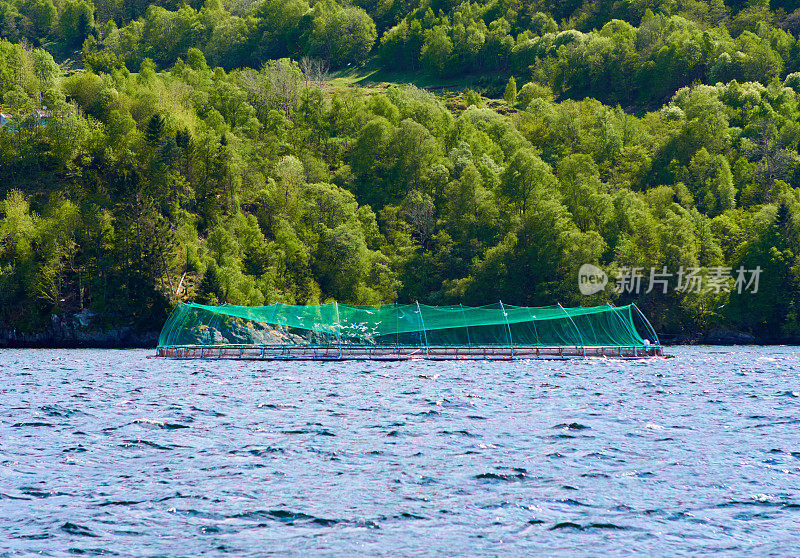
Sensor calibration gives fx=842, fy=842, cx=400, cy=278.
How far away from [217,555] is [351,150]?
129 m

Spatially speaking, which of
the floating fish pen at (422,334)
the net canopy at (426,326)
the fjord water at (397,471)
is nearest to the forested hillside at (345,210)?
the net canopy at (426,326)

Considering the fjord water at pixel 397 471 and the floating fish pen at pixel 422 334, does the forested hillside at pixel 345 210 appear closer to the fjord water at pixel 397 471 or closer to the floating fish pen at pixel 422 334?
the floating fish pen at pixel 422 334

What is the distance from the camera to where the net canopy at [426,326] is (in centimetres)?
7075

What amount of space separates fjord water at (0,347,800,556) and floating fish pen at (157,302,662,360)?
24739 mm

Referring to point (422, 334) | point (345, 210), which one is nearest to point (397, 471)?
point (422, 334)

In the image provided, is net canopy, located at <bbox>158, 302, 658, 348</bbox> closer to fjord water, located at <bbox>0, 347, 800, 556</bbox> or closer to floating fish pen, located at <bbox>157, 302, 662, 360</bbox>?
floating fish pen, located at <bbox>157, 302, 662, 360</bbox>

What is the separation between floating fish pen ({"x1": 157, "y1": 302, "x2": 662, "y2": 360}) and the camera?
7038cm

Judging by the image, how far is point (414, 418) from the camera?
34156 millimetres

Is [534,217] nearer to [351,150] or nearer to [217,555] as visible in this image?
[351,150]

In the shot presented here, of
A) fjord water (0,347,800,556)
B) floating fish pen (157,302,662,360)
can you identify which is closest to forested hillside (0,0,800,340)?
floating fish pen (157,302,662,360)

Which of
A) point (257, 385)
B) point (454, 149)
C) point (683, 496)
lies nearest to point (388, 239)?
point (454, 149)

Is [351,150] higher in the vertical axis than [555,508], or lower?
higher

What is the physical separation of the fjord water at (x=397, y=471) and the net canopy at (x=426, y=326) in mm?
25118

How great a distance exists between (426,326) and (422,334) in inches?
70.0
